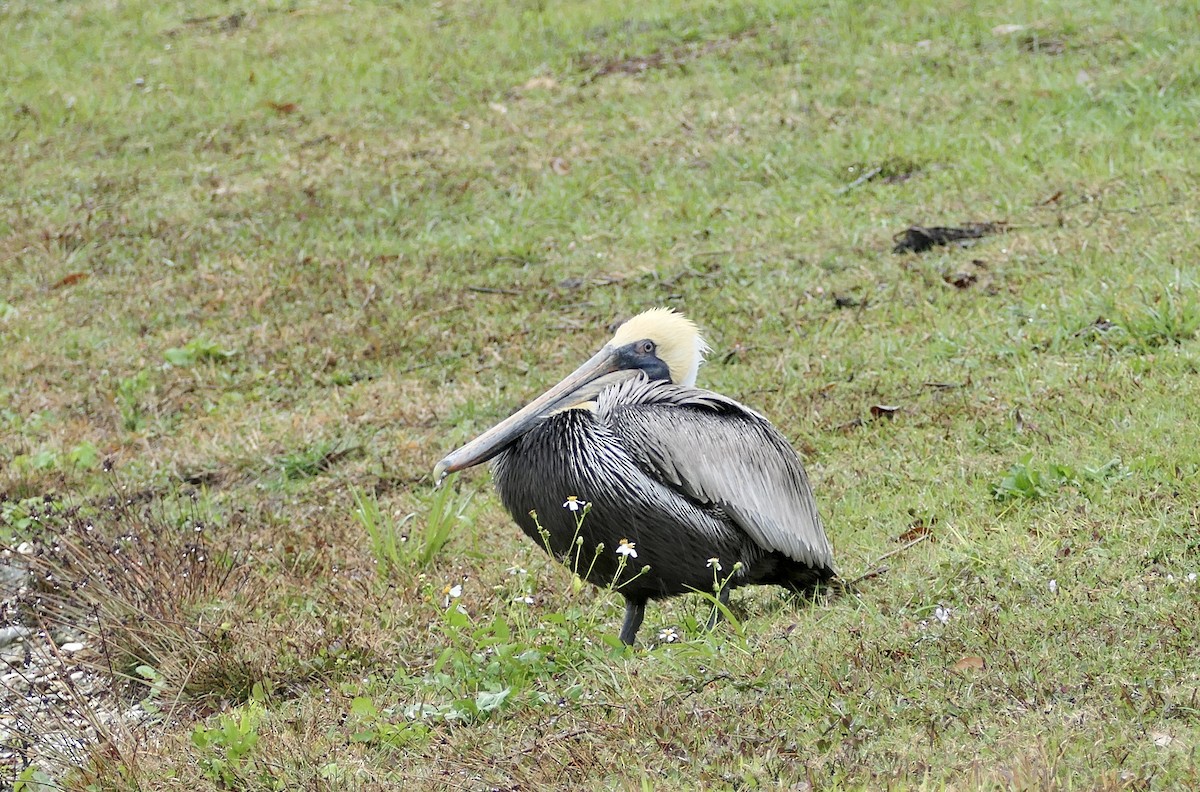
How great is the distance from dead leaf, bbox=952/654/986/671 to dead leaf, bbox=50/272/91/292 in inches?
304

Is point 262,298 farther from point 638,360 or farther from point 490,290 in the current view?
point 638,360

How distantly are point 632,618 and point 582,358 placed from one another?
10.1ft

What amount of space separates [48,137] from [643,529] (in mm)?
9695

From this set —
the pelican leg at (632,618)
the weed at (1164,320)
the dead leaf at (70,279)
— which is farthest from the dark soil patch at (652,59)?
the pelican leg at (632,618)

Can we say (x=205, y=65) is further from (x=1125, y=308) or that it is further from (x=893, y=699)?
(x=893, y=699)

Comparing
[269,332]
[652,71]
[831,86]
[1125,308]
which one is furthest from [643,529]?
[652,71]

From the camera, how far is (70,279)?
9648mm

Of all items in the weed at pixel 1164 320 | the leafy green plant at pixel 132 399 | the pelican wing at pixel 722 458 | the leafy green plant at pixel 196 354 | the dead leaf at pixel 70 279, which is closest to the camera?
the pelican wing at pixel 722 458

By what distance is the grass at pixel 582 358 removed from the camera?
3.67 meters

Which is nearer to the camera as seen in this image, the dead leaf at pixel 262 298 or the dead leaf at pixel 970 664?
the dead leaf at pixel 970 664

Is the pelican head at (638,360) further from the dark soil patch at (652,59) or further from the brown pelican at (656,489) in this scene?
the dark soil patch at (652,59)

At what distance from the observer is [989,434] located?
227 inches

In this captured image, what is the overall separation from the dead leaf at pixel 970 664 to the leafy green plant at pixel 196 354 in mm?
5676

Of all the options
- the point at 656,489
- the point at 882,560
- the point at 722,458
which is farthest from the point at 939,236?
the point at 656,489
